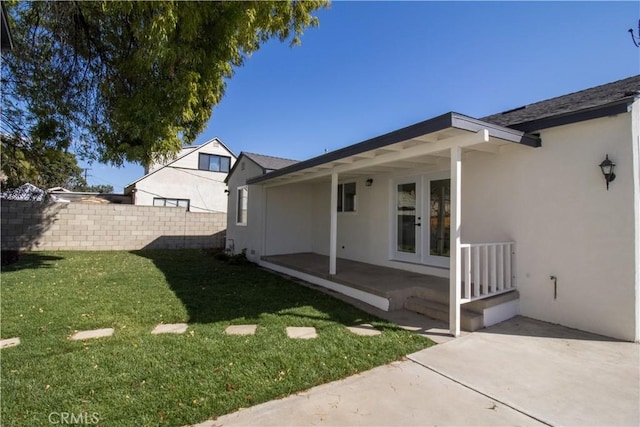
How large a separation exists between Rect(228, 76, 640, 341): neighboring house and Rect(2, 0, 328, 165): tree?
2703 mm

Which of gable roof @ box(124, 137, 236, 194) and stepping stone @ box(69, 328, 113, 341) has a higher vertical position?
gable roof @ box(124, 137, 236, 194)

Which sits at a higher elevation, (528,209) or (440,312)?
(528,209)

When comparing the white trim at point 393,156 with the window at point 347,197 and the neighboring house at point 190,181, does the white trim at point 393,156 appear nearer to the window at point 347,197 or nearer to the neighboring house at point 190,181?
the window at point 347,197

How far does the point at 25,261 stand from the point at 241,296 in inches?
312

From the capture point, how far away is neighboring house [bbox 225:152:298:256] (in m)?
10.4

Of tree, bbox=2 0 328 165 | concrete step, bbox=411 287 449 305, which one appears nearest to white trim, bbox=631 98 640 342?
concrete step, bbox=411 287 449 305

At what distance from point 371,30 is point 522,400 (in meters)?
8.28

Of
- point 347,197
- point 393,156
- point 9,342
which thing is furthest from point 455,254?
point 9,342

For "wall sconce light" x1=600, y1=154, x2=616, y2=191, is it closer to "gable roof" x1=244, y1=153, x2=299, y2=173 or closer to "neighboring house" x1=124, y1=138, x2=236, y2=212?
"gable roof" x1=244, y1=153, x2=299, y2=173

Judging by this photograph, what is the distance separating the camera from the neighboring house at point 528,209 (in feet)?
13.1

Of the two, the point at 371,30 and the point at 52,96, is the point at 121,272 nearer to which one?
the point at 52,96

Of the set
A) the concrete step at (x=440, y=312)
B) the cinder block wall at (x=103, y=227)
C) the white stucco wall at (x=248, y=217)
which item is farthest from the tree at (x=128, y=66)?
the concrete step at (x=440, y=312)

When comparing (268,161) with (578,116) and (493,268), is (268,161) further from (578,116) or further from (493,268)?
(578,116)

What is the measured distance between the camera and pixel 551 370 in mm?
3217
